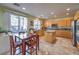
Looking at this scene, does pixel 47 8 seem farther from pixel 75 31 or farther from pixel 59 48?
pixel 59 48

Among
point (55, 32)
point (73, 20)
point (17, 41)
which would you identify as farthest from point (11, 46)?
point (73, 20)

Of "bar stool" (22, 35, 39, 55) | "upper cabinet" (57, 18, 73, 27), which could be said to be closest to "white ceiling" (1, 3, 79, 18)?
"upper cabinet" (57, 18, 73, 27)

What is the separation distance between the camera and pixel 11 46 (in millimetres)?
2439

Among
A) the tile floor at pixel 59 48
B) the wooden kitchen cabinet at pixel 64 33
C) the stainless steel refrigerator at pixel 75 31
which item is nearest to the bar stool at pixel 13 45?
the tile floor at pixel 59 48

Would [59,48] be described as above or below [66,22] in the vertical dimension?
below

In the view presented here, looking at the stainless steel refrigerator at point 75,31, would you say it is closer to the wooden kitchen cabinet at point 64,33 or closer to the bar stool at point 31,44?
the wooden kitchen cabinet at point 64,33

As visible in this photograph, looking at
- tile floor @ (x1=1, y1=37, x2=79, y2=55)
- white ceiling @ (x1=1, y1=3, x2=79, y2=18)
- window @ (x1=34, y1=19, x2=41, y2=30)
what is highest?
white ceiling @ (x1=1, y1=3, x2=79, y2=18)

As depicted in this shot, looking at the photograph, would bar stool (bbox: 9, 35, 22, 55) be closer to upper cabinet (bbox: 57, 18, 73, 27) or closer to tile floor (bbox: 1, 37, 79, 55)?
tile floor (bbox: 1, 37, 79, 55)

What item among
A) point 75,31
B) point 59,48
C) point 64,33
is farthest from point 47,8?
point 59,48

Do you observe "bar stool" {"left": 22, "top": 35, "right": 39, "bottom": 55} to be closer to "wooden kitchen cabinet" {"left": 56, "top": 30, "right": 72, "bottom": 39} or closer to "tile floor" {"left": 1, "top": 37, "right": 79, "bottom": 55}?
"tile floor" {"left": 1, "top": 37, "right": 79, "bottom": 55}

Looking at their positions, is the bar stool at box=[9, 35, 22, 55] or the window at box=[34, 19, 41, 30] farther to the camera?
the window at box=[34, 19, 41, 30]

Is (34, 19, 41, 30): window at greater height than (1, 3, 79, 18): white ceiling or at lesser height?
lesser
